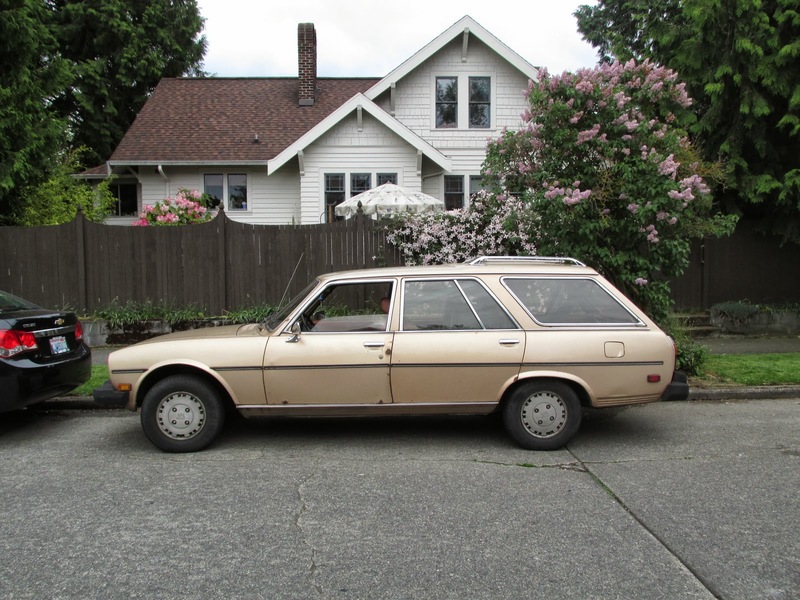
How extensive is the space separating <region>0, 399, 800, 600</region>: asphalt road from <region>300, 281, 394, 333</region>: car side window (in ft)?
3.42

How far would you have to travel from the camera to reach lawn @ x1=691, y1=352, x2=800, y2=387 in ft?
26.2

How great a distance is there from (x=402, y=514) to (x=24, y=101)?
39.2 feet

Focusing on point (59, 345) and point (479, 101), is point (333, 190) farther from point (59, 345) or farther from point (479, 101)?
point (59, 345)

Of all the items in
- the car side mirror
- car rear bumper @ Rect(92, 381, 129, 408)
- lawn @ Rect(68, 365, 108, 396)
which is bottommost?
lawn @ Rect(68, 365, 108, 396)

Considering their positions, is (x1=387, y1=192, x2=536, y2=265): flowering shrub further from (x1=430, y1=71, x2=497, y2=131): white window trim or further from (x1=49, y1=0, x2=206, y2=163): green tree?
(x1=49, y1=0, x2=206, y2=163): green tree

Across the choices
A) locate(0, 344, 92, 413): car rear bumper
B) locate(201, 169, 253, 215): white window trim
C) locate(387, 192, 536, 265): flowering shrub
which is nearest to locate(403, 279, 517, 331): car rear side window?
locate(0, 344, 92, 413): car rear bumper

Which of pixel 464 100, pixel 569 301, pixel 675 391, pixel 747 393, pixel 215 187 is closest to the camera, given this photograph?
pixel 675 391

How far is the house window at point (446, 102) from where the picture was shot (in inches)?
710

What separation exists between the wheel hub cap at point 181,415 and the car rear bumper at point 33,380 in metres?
1.46

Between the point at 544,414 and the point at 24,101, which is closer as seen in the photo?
the point at 544,414

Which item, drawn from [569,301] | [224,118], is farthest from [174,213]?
[569,301]

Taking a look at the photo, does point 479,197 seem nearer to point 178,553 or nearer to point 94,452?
point 94,452

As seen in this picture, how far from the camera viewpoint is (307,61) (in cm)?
2034

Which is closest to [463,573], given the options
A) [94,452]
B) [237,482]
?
[237,482]
